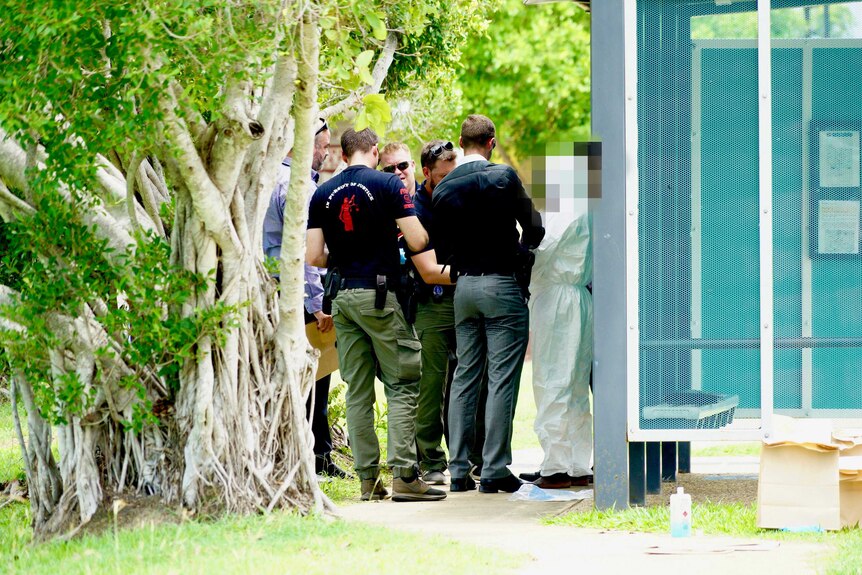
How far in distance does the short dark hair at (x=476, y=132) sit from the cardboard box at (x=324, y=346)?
1.67 m

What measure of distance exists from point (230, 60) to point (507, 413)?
3085 millimetres

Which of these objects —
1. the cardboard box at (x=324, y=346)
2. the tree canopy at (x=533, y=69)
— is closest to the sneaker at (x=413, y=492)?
the cardboard box at (x=324, y=346)

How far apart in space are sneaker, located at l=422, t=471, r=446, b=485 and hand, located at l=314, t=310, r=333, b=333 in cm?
115

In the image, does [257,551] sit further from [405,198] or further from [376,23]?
[405,198]

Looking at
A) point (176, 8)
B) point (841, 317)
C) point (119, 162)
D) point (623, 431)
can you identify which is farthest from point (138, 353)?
point (841, 317)

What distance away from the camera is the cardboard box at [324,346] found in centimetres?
896

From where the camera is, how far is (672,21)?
6969 mm

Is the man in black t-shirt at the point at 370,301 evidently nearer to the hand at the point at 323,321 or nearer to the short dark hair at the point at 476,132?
the short dark hair at the point at 476,132

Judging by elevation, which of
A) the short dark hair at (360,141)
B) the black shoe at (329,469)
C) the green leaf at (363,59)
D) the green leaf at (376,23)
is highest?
the green leaf at (376,23)

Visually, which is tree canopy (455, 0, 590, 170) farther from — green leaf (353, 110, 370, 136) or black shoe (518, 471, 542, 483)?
green leaf (353, 110, 370, 136)

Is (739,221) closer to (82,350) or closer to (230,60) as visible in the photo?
(230,60)

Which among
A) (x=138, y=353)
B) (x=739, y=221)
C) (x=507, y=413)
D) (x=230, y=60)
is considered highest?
(x=230, y=60)

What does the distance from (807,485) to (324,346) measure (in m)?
3.76

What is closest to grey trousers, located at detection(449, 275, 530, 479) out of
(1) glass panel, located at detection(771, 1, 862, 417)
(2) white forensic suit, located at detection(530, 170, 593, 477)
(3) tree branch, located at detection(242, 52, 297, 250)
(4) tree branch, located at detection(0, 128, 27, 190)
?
(2) white forensic suit, located at detection(530, 170, 593, 477)
